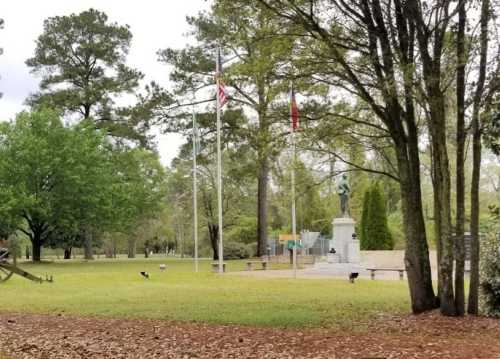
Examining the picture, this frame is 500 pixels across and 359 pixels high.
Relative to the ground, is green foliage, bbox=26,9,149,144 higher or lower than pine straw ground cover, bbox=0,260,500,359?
higher

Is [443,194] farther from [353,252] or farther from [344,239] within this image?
[344,239]

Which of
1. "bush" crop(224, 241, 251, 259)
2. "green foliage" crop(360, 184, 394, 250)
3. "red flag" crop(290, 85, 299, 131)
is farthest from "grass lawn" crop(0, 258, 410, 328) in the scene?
"bush" crop(224, 241, 251, 259)

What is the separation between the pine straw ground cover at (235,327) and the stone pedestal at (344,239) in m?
11.1

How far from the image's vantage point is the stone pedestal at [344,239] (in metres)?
27.5

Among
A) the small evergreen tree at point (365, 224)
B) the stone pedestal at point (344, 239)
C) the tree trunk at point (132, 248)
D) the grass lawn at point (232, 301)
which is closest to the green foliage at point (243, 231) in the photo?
the small evergreen tree at point (365, 224)

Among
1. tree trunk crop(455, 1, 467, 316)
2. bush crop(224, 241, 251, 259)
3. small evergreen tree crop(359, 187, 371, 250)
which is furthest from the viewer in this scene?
bush crop(224, 241, 251, 259)

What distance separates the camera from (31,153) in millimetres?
36250

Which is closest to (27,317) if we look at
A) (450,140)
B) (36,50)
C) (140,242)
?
(450,140)

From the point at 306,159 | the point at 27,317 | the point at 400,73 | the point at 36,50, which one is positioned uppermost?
the point at 36,50

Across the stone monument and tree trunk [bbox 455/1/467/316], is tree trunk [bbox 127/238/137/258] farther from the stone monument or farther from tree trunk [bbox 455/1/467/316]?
tree trunk [bbox 455/1/467/316]

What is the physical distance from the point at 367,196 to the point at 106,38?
69.6 feet

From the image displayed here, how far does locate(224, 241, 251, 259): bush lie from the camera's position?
43.1 meters

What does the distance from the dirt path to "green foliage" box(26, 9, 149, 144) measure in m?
Result: 30.9

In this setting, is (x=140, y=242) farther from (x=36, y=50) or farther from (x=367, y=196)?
(x=367, y=196)
